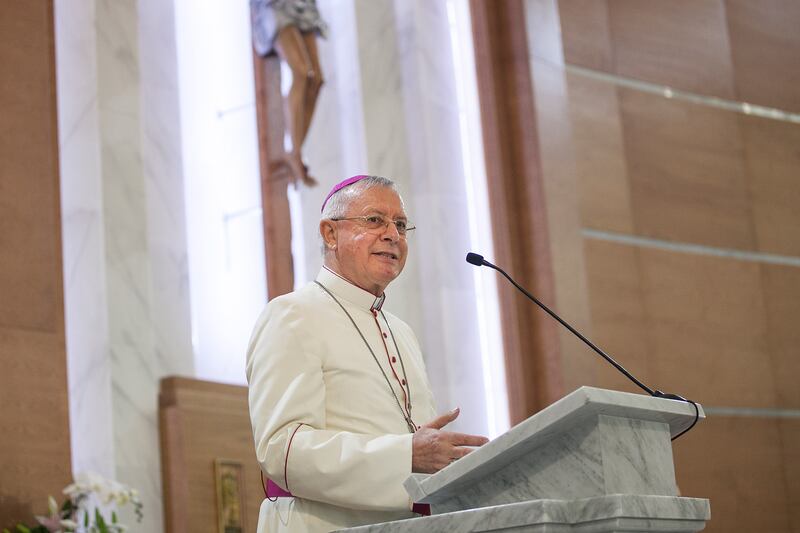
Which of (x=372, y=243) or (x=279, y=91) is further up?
(x=279, y=91)

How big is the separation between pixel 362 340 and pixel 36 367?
6.21ft

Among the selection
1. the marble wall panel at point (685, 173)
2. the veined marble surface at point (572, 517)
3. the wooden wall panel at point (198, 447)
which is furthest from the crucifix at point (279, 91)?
the veined marble surface at point (572, 517)

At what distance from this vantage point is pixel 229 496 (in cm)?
569

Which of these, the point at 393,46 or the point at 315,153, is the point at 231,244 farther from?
the point at 393,46

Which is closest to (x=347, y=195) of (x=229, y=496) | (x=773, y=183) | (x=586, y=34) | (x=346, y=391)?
(x=346, y=391)

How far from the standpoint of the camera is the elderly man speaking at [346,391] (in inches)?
103

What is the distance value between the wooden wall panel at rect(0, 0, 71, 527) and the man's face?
5.87ft

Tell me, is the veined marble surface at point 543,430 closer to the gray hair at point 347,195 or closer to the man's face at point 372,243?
the man's face at point 372,243

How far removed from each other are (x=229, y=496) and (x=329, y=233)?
2.80 metres

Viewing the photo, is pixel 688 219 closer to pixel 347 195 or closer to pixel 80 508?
pixel 80 508

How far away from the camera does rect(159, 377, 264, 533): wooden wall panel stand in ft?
18.0

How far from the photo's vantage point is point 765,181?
8.12 m

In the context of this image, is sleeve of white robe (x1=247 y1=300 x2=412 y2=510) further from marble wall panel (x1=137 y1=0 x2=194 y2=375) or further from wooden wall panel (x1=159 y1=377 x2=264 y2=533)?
marble wall panel (x1=137 y1=0 x2=194 y2=375)

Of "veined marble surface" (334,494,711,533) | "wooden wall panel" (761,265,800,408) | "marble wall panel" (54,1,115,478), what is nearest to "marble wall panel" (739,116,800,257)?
"wooden wall panel" (761,265,800,408)
